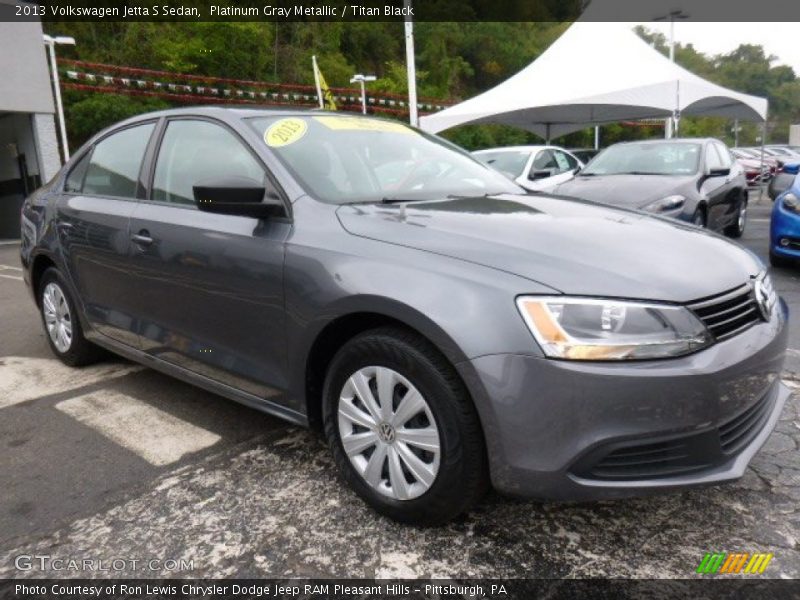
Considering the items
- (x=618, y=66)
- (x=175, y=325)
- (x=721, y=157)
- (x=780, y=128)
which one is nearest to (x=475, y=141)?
(x=618, y=66)

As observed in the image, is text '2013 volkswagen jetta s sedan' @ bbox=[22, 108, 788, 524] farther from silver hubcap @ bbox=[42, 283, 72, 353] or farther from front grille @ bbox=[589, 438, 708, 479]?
silver hubcap @ bbox=[42, 283, 72, 353]

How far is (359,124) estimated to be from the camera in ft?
10.2

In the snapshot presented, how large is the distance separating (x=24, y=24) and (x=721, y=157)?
45.7 ft

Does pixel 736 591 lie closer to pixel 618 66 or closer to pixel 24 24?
pixel 618 66

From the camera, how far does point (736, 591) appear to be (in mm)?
1825

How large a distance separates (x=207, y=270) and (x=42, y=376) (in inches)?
76.5

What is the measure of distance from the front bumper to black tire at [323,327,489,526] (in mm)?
57

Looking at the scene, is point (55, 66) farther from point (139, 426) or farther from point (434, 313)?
point (434, 313)

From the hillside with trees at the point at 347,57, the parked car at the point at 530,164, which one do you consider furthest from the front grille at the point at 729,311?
the hillside with trees at the point at 347,57

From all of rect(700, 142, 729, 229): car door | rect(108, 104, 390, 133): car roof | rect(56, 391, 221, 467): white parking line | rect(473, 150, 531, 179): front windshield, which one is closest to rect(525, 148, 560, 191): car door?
rect(473, 150, 531, 179): front windshield

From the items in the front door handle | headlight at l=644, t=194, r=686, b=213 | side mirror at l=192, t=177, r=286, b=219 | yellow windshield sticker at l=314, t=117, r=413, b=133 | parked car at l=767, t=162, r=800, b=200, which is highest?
yellow windshield sticker at l=314, t=117, r=413, b=133

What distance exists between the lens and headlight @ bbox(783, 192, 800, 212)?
588 cm

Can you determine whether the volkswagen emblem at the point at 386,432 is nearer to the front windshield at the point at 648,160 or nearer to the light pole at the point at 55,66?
the front windshield at the point at 648,160

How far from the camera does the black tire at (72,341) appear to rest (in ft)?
12.3
